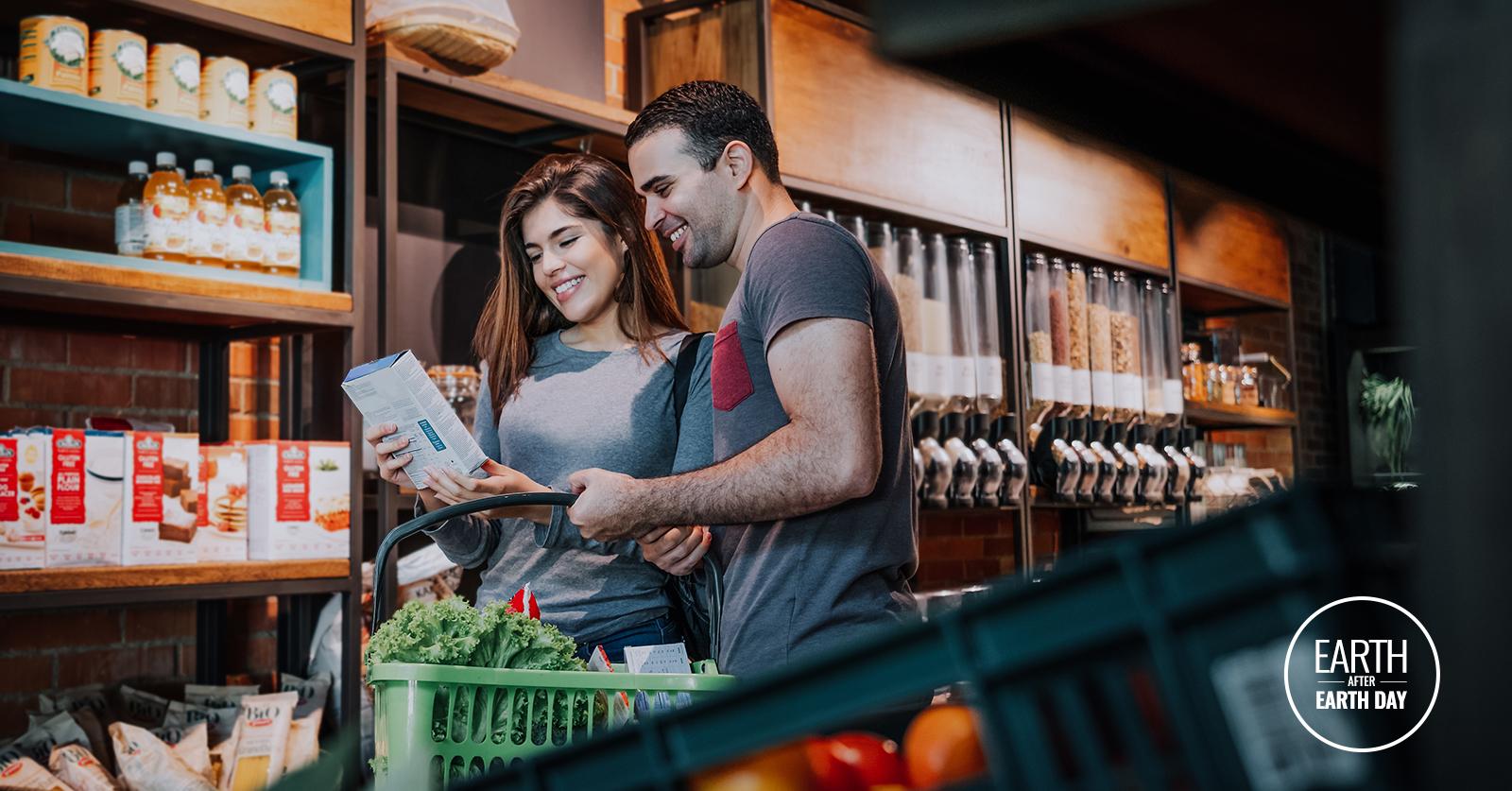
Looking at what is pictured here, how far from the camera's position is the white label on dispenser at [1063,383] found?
4.38 meters

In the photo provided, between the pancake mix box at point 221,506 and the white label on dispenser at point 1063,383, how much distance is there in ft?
8.98

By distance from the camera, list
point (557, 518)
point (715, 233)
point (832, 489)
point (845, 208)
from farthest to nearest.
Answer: point (845, 208) < point (715, 233) < point (557, 518) < point (832, 489)

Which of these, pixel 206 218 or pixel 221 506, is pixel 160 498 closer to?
pixel 221 506

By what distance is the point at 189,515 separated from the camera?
2.38 m

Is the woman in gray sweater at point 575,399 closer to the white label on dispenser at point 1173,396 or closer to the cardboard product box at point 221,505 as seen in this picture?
the cardboard product box at point 221,505

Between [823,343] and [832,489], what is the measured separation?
17cm

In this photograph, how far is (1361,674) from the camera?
0.46m

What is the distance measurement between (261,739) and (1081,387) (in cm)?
297

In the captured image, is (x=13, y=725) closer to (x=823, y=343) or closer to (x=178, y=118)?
(x=178, y=118)

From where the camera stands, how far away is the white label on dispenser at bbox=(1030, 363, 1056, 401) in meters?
4.28

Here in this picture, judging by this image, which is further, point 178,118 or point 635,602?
point 178,118

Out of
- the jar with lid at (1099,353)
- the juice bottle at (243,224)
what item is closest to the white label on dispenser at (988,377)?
the jar with lid at (1099,353)

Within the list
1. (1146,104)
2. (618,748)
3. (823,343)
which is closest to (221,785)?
(823,343)

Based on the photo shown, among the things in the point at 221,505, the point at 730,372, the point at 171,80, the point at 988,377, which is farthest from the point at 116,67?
the point at 988,377
